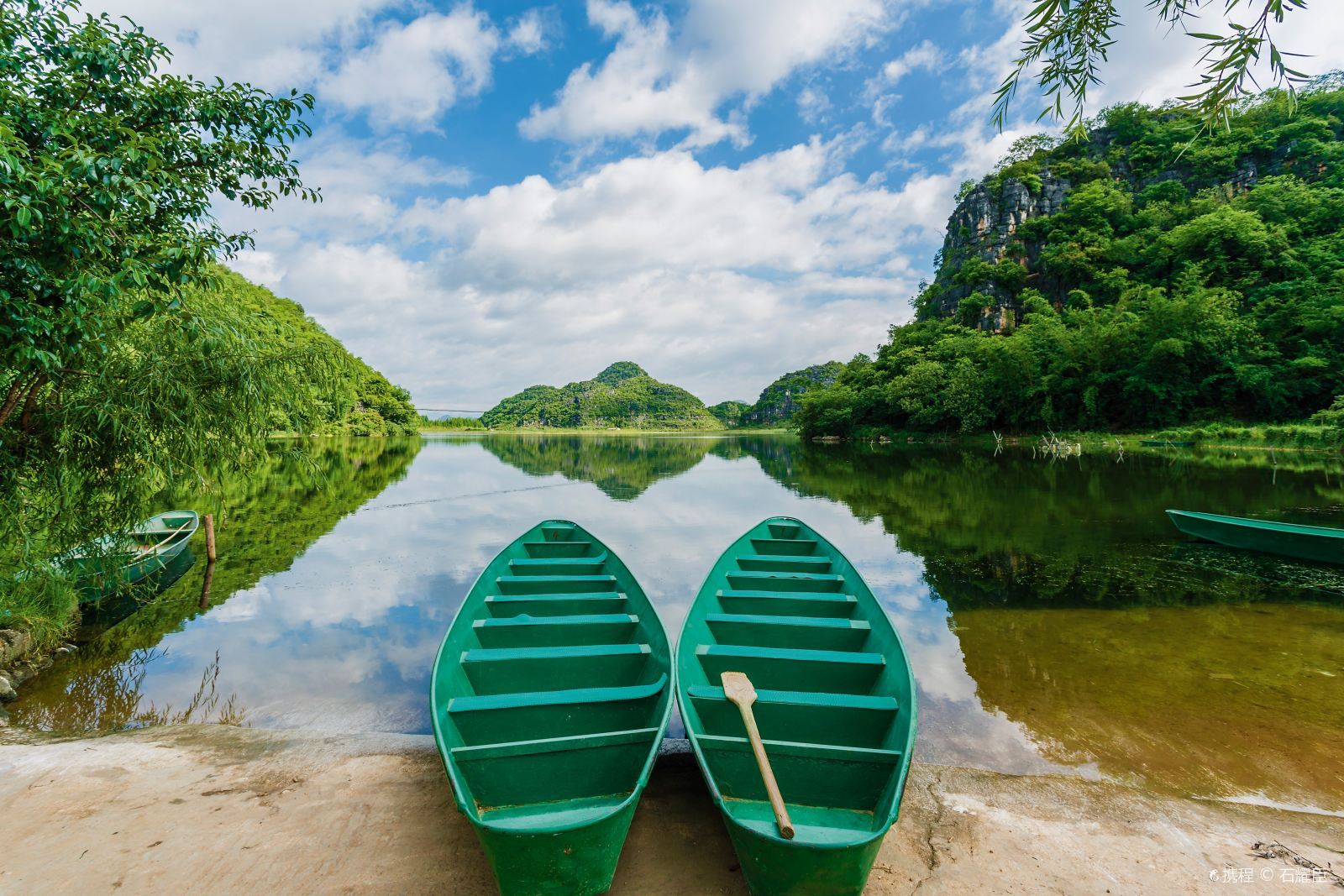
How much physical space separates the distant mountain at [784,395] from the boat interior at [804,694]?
134 metres

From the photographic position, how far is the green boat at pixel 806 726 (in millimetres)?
2646

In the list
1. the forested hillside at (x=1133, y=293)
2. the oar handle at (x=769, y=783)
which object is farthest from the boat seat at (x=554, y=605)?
the forested hillside at (x=1133, y=293)

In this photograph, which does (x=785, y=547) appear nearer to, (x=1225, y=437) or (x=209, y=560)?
(x=209, y=560)

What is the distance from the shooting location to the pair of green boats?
2.66 meters

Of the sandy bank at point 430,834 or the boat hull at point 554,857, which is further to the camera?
the sandy bank at point 430,834

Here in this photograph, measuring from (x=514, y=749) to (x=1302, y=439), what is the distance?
42.7 m

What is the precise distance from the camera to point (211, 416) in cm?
530

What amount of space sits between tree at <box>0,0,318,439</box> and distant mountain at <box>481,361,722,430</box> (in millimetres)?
150500

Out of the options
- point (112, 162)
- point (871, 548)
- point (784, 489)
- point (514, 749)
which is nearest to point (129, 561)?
point (112, 162)

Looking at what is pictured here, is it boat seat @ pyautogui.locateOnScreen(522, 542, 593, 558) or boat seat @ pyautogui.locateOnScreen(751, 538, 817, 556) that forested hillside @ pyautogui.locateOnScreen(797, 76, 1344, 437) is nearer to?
boat seat @ pyautogui.locateOnScreen(751, 538, 817, 556)

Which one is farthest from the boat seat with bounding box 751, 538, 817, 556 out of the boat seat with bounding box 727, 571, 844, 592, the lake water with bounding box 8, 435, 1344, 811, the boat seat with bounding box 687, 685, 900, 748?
the boat seat with bounding box 687, 685, 900, 748

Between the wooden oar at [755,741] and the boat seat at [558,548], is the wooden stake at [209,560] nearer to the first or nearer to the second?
the boat seat at [558,548]

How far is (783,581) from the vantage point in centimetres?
640

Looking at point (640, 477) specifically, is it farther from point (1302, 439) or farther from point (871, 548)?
point (1302, 439)
